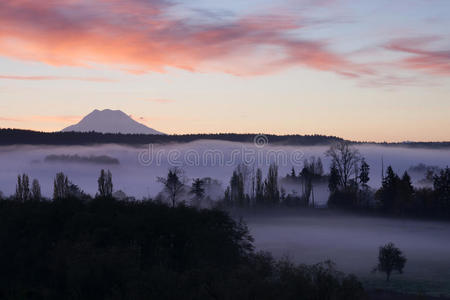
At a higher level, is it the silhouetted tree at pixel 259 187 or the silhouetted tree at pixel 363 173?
the silhouetted tree at pixel 363 173

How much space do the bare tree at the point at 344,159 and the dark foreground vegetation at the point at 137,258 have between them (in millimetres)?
71449

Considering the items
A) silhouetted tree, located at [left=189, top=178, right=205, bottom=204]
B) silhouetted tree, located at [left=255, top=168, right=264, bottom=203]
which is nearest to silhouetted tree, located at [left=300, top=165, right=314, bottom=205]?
silhouetted tree, located at [left=255, top=168, right=264, bottom=203]

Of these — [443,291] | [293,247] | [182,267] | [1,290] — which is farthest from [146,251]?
[293,247]

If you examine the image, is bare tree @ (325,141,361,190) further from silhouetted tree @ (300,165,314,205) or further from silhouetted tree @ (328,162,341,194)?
silhouetted tree @ (300,165,314,205)

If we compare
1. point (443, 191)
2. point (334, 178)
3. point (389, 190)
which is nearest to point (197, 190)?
point (334, 178)

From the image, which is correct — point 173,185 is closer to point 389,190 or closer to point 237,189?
point 237,189

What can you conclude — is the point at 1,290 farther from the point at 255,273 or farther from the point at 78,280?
the point at 255,273

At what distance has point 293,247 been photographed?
295ft

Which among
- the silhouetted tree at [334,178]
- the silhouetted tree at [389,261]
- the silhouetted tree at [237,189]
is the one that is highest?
the silhouetted tree at [334,178]

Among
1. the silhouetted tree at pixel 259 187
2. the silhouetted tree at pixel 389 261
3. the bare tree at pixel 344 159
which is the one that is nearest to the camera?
the silhouetted tree at pixel 389 261

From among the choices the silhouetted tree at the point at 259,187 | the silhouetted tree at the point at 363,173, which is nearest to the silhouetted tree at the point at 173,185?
the silhouetted tree at the point at 259,187

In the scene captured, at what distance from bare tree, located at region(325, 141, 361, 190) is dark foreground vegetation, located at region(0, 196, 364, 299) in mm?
71449

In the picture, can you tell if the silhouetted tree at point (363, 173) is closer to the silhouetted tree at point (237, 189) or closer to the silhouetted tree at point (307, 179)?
the silhouetted tree at point (307, 179)

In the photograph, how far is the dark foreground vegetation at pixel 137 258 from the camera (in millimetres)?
24375
